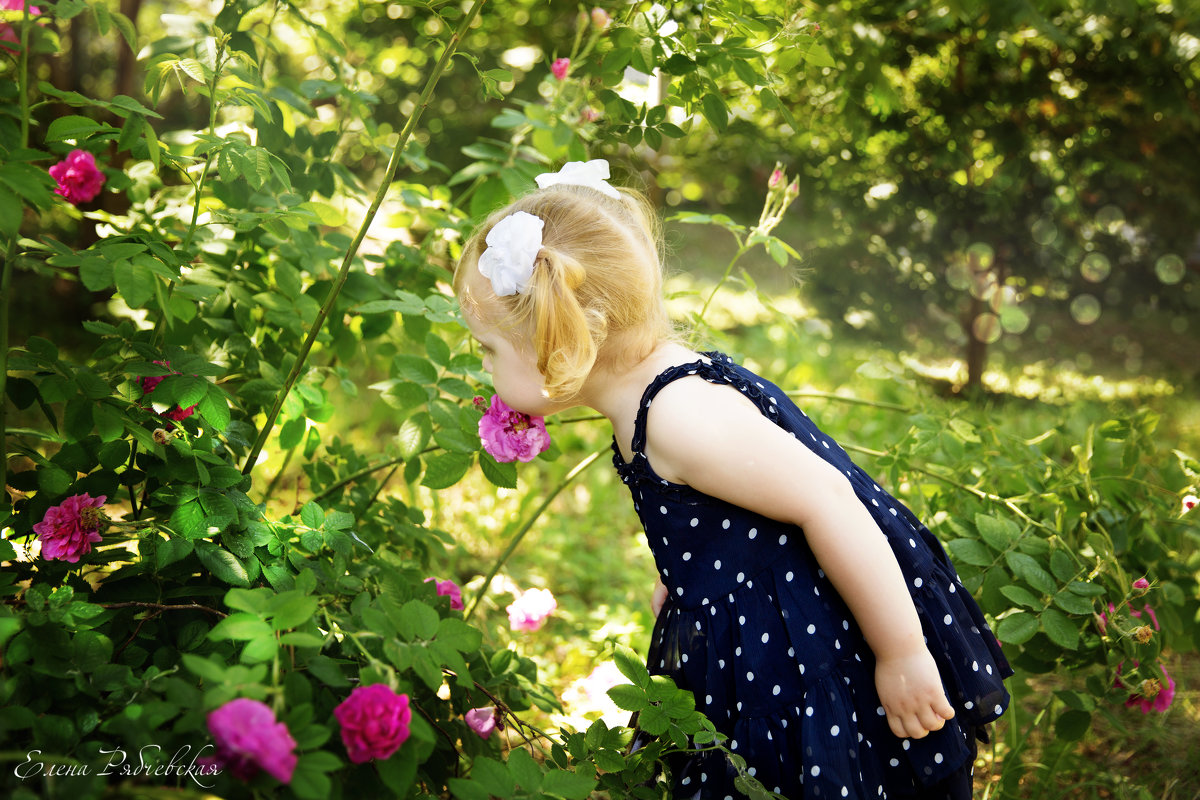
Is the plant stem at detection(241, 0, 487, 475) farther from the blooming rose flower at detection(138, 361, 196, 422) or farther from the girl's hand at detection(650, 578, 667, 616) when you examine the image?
the girl's hand at detection(650, 578, 667, 616)

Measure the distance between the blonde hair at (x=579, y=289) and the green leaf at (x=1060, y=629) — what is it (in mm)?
767

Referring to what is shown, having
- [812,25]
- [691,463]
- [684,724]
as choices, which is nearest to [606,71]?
[812,25]

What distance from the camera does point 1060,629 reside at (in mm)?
1271

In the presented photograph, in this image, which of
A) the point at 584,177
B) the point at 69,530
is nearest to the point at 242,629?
the point at 69,530

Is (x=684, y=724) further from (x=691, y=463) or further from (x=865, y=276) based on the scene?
(x=865, y=276)

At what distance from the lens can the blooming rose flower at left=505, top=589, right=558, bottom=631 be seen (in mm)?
1608

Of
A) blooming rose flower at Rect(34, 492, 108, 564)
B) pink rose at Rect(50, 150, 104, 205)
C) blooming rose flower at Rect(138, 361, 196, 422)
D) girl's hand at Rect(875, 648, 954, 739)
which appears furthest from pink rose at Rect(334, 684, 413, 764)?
pink rose at Rect(50, 150, 104, 205)

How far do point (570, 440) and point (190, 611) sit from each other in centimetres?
128

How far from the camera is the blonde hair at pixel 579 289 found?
3.71 feet

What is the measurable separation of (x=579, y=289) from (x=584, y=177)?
0.24 meters

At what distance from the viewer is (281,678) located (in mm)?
841

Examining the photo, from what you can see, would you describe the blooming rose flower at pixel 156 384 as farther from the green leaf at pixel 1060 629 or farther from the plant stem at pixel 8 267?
the green leaf at pixel 1060 629

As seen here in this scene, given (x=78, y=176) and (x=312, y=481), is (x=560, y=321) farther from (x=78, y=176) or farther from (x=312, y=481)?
(x=78, y=176)

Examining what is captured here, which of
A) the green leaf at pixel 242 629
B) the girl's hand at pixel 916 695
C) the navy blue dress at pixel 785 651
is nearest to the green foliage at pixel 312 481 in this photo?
the green leaf at pixel 242 629
